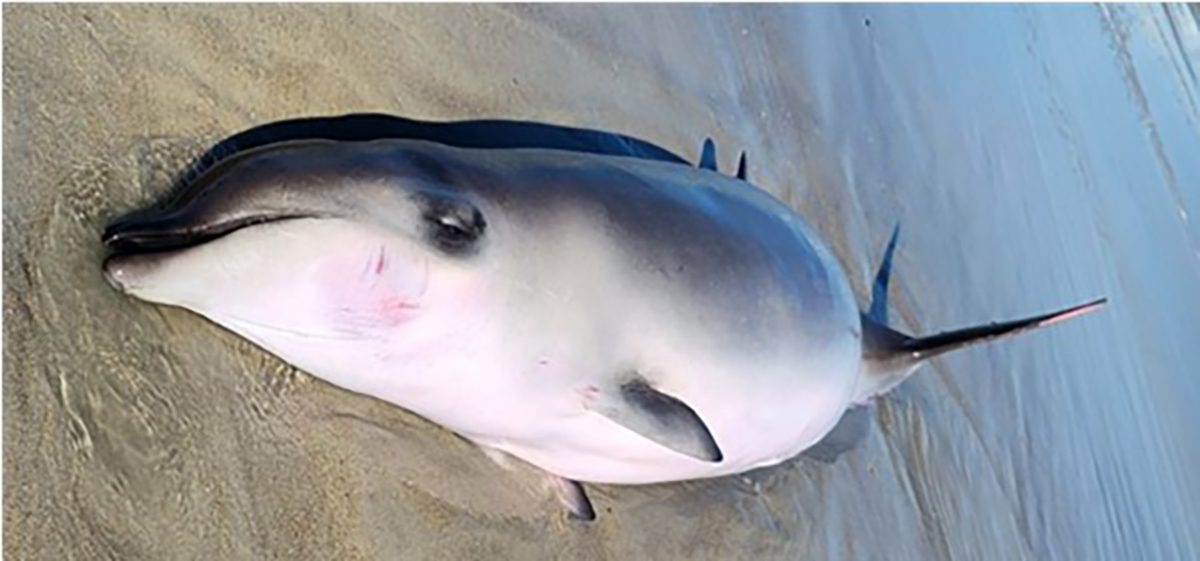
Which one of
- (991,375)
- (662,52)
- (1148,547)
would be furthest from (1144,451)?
(662,52)

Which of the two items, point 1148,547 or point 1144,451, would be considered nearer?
point 1148,547

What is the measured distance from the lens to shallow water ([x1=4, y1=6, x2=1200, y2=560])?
273cm

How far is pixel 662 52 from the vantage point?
462 cm

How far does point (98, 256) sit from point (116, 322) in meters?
0.13

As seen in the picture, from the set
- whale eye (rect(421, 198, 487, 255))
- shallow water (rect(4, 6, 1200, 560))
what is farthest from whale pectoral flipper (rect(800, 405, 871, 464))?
whale eye (rect(421, 198, 487, 255))

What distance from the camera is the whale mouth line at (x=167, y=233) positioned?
8.34 feet

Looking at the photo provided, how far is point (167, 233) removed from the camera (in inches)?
102

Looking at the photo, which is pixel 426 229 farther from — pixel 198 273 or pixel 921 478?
pixel 921 478

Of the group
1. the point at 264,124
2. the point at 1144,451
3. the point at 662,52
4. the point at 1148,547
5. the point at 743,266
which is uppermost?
the point at 662,52

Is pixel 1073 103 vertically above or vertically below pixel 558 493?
above

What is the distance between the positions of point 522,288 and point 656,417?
392mm

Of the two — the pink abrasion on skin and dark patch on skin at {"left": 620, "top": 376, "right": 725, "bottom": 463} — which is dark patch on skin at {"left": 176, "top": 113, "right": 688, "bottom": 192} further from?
dark patch on skin at {"left": 620, "top": 376, "right": 725, "bottom": 463}

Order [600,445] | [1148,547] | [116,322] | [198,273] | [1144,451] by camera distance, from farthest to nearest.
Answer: [1144,451] < [1148,547] < [600,445] < [116,322] < [198,273]

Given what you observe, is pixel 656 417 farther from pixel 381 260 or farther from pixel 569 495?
pixel 381 260
